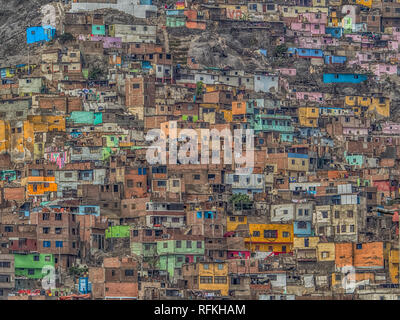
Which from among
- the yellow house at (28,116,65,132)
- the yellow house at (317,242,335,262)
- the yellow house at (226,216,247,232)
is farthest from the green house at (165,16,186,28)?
the yellow house at (317,242,335,262)

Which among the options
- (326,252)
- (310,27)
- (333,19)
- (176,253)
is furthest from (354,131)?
(176,253)

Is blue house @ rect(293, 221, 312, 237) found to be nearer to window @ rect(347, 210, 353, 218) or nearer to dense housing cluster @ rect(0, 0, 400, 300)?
dense housing cluster @ rect(0, 0, 400, 300)

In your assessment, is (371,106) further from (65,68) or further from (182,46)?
(65,68)

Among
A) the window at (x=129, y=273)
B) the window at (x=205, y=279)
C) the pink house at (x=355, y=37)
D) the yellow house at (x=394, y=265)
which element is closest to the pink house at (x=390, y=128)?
the pink house at (x=355, y=37)

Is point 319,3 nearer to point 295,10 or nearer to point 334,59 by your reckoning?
point 295,10
